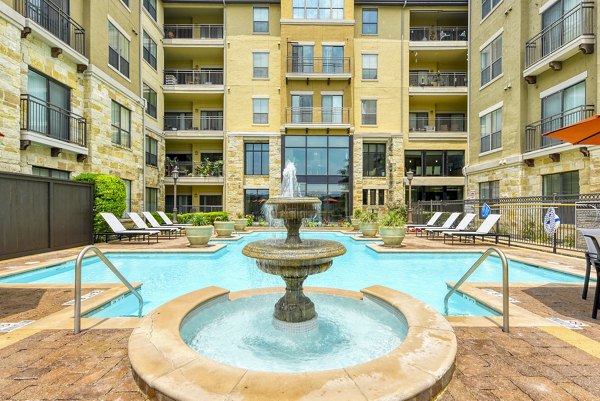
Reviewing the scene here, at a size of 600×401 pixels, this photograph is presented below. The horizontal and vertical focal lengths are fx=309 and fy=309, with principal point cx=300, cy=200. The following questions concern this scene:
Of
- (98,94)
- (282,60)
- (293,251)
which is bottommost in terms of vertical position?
(293,251)

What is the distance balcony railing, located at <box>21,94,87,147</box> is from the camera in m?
10.7

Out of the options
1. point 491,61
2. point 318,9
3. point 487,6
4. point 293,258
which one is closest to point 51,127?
point 293,258

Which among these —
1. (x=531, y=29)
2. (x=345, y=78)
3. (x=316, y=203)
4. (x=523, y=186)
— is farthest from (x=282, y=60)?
(x=316, y=203)

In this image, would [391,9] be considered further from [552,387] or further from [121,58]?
[552,387]

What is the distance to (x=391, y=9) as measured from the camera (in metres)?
23.3

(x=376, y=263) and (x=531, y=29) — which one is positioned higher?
(x=531, y=29)

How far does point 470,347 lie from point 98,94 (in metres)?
17.0

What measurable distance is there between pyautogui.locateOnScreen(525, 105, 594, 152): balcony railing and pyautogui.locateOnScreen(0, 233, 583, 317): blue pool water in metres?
7.28

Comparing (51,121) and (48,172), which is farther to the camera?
(51,121)

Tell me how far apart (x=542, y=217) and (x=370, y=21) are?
18663mm

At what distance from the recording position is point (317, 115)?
22.8m

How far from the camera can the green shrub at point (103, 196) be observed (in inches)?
480

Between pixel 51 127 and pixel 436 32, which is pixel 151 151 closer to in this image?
pixel 51 127

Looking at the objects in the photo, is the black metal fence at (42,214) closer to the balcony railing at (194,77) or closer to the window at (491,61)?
the balcony railing at (194,77)
